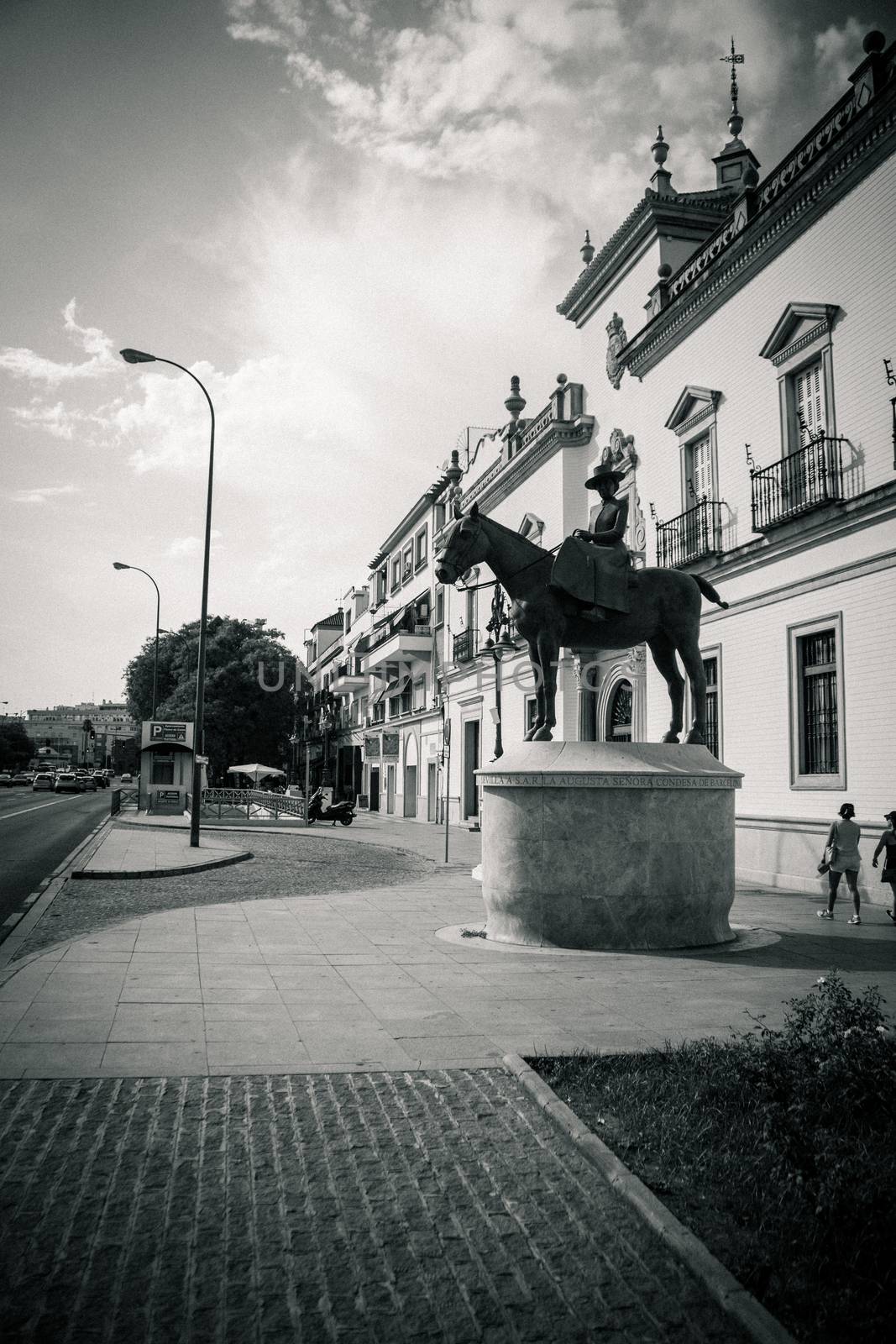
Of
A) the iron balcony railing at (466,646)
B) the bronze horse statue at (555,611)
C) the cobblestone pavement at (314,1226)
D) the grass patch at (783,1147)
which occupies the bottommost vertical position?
the cobblestone pavement at (314,1226)

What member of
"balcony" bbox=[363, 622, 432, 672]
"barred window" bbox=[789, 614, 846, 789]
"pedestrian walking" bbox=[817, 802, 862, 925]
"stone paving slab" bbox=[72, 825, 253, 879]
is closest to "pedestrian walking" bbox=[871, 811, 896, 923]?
"pedestrian walking" bbox=[817, 802, 862, 925]

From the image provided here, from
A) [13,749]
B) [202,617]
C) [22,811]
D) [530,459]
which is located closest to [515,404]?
[530,459]

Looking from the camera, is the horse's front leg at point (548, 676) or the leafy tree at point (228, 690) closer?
the horse's front leg at point (548, 676)

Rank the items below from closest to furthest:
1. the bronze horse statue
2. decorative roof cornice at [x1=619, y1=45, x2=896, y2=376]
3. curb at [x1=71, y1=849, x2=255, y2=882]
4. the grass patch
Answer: the grass patch
the bronze horse statue
decorative roof cornice at [x1=619, y1=45, x2=896, y2=376]
curb at [x1=71, y1=849, x2=255, y2=882]

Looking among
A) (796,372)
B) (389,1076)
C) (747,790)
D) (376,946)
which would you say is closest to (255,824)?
(747,790)

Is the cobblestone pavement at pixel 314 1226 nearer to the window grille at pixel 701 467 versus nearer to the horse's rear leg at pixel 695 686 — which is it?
the horse's rear leg at pixel 695 686

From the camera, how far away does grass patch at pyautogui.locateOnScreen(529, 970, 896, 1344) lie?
3061 mm

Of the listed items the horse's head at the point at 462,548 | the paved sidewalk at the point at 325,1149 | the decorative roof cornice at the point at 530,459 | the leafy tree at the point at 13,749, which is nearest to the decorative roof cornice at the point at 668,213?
the decorative roof cornice at the point at 530,459

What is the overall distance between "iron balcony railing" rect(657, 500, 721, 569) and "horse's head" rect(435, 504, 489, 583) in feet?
31.3

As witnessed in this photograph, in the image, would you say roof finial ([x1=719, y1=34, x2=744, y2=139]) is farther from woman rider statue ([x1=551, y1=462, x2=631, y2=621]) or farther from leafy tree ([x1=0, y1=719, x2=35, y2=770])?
leafy tree ([x1=0, y1=719, x2=35, y2=770])

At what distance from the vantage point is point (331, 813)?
114ft

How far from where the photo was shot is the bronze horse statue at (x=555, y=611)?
33.5 ft

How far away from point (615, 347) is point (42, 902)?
1797 centimetres

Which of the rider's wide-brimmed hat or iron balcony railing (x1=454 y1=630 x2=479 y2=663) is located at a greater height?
iron balcony railing (x1=454 y1=630 x2=479 y2=663)
